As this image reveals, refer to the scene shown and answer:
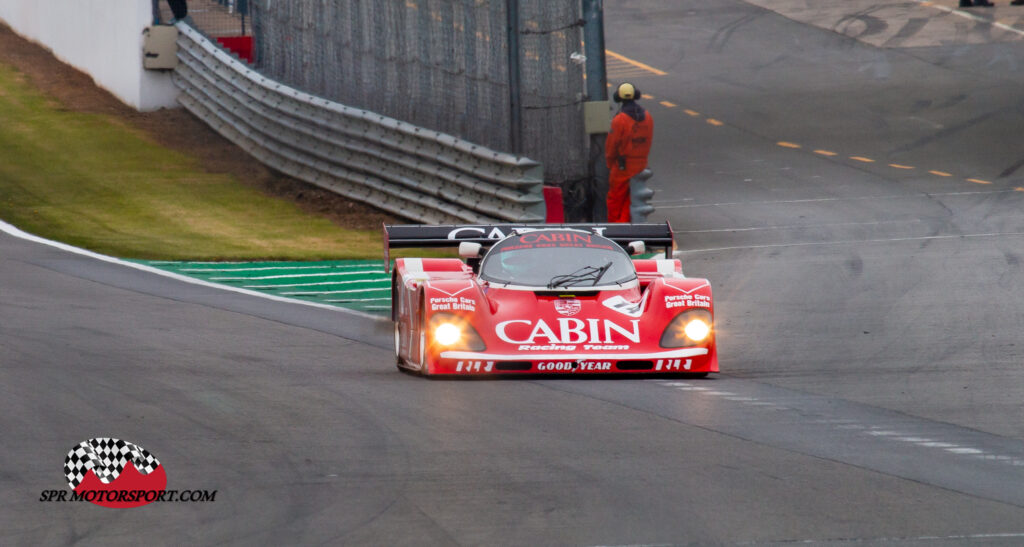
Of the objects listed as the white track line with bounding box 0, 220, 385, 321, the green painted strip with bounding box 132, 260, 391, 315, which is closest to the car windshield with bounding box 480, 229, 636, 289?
the white track line with bounding box 0, 220, 385, 321

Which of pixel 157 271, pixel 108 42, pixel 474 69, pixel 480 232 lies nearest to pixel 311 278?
pixel 157 271

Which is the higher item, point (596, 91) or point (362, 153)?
point (596, 91)

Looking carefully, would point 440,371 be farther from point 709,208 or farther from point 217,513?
point 709,208

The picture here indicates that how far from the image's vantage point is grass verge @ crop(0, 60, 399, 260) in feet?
60.2

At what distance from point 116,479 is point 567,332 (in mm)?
4230

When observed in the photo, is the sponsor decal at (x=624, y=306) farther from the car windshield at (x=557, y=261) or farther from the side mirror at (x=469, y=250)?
the side mirror at (x=469, y=250)

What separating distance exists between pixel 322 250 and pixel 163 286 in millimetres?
3293

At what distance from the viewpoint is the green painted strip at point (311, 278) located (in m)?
15.3

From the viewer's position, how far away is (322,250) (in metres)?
18.5

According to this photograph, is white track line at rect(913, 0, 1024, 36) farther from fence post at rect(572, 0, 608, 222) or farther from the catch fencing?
the catch fencing

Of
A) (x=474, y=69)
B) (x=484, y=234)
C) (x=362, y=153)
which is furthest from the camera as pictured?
(x=362, y=153)

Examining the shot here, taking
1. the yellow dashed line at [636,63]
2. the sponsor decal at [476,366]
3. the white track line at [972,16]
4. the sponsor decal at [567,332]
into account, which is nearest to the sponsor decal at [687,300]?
the sponsor decal at [567,332]

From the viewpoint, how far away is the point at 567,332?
10.5 m

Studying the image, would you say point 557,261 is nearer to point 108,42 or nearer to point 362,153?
point 362,153
